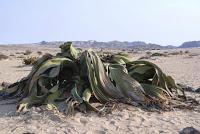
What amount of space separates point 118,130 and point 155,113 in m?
1.11

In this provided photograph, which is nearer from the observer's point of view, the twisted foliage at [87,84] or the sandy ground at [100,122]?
the sandy ground at [100,122]

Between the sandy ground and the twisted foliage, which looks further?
the twisted foliage

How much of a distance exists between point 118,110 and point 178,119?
0.87 metres

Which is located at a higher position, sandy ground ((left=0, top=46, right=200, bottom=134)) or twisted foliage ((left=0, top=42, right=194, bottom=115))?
twisted foliage ((left=0, top=42, right=194, bottom=115))

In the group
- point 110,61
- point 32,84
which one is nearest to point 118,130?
point 32,84

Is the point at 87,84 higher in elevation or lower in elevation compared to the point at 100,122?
higher

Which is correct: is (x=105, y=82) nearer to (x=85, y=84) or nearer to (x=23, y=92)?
(x=85, y=84)

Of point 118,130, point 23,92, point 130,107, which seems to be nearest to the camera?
point 118,130

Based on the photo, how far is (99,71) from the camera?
21.2 ft

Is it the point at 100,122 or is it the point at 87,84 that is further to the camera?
the point at 87,84

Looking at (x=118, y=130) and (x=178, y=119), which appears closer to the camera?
(x=118, y=130)

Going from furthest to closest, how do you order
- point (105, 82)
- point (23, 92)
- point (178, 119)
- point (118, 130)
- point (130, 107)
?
point (23, 92)
point (105, 82)
point (130, 107)
point (178, 119)
point (118, 130)

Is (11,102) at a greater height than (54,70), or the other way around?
(54,70)

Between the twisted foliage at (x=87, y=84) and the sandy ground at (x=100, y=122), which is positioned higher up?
the twisted foliage at (x=87, y=84)
